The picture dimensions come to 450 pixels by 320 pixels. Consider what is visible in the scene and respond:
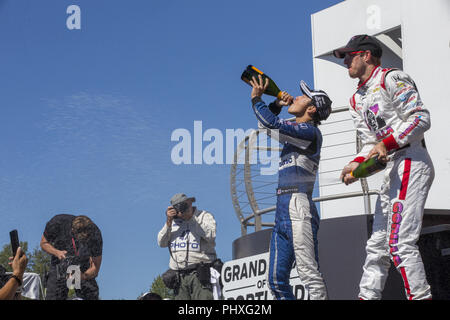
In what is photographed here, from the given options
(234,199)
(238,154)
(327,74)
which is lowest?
(234,199)

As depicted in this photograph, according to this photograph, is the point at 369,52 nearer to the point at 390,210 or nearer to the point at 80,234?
the point at 390,210

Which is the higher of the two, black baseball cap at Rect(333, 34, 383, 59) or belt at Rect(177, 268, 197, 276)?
black baseball cap at Rect(333, 34, 383, 59)

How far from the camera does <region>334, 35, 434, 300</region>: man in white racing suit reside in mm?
4094

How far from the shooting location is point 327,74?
17.3 m

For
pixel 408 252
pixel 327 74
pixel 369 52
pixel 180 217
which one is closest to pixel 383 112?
pixel 369 52

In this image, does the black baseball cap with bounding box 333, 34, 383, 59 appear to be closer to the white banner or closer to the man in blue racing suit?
the man in blue racing suit

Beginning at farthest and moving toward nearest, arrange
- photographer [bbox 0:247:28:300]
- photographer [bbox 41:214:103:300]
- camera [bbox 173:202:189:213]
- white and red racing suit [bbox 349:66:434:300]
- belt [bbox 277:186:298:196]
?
camera [bbox 173:202:189:213], photographer [bbox 41:214:103:300], belt [bbox 277:186:298:196], white and red racing suit [bbox 349:66:434:300], photographer [bbox 0:247:28:300]

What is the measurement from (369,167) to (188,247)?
2.68 m

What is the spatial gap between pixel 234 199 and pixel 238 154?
494 millimetres

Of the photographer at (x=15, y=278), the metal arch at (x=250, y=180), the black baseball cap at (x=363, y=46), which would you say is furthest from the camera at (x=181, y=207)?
the photographer at (x=15, y=278)

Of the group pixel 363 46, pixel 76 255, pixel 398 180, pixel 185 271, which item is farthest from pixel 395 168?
pixel 76 255

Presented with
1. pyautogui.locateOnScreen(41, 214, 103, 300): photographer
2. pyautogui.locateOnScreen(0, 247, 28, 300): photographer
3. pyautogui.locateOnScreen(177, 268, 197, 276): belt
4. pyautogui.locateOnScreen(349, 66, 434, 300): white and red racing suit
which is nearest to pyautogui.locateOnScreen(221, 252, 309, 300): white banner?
pyautogui.locateOnScreen(177, 268, 197, 276): belt

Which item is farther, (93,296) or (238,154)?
(238,154)
